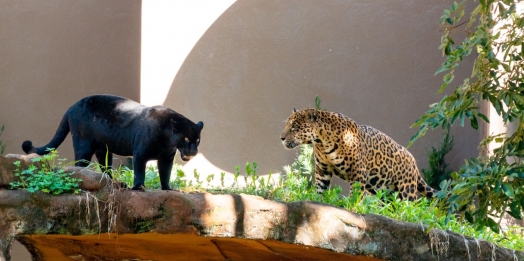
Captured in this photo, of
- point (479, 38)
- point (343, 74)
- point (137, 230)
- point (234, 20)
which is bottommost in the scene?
point (137, 230)

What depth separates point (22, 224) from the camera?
568 centimetres

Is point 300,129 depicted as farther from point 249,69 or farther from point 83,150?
point 83,150

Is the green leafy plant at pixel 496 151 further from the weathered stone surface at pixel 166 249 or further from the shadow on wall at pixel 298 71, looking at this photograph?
the shadow on wall at pixel 298 71

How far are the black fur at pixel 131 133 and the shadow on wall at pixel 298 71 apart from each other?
13.2 ft

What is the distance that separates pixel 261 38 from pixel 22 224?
6.08 meters

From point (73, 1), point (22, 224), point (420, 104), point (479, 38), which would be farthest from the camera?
point (73, 1)

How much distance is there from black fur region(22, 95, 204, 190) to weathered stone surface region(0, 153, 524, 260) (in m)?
0.36

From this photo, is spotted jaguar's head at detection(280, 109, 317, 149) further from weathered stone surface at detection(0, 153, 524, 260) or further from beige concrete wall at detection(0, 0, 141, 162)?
beige concrete wall at detection(0, 0, 141, 162)

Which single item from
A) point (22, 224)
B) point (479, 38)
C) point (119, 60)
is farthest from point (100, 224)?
point (119, 60)

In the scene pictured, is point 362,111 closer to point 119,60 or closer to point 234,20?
point 234,20

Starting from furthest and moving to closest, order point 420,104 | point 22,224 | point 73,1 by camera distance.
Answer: point 73,1, point 420,104, point 22,224

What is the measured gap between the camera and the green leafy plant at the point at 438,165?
10012 millimetres

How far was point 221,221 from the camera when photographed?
5.96 meters

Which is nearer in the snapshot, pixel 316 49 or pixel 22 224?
pixel 22 224
